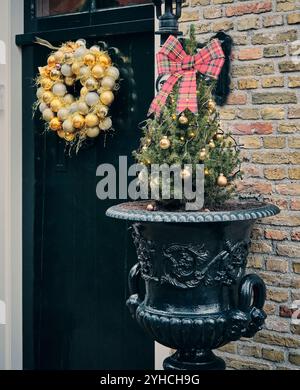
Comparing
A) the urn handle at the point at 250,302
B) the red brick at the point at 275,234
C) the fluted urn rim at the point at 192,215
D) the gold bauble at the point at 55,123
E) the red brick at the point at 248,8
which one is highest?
the red brick at the point at 248,8

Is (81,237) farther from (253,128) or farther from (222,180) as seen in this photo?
(222,180)

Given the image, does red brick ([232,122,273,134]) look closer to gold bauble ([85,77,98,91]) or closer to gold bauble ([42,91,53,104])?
gold bauble ([85,77,98,91])

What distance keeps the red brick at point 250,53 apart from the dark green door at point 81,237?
73 centimetres

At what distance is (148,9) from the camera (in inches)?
167

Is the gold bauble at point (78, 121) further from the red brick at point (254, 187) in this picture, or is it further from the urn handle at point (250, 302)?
the urn handle at point (250, 302)

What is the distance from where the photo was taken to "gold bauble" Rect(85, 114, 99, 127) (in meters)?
4.20

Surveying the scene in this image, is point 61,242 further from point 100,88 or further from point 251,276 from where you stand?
point 251,276

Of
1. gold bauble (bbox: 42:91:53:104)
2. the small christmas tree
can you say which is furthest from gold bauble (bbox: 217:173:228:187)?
gold bauble (bbox: 42:91:53:104)

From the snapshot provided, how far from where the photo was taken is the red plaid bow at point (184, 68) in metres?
3.09

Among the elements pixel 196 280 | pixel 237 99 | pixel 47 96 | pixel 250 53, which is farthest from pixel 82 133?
pixel 196 280

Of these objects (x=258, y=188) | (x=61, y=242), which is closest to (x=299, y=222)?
(x=258, y=188)

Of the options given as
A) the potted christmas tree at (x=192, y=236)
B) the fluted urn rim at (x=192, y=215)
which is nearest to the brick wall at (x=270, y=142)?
the potted christmas tree at (x=192, y=236)

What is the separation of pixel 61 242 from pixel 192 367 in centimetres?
176

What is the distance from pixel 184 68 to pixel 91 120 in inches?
43.6
